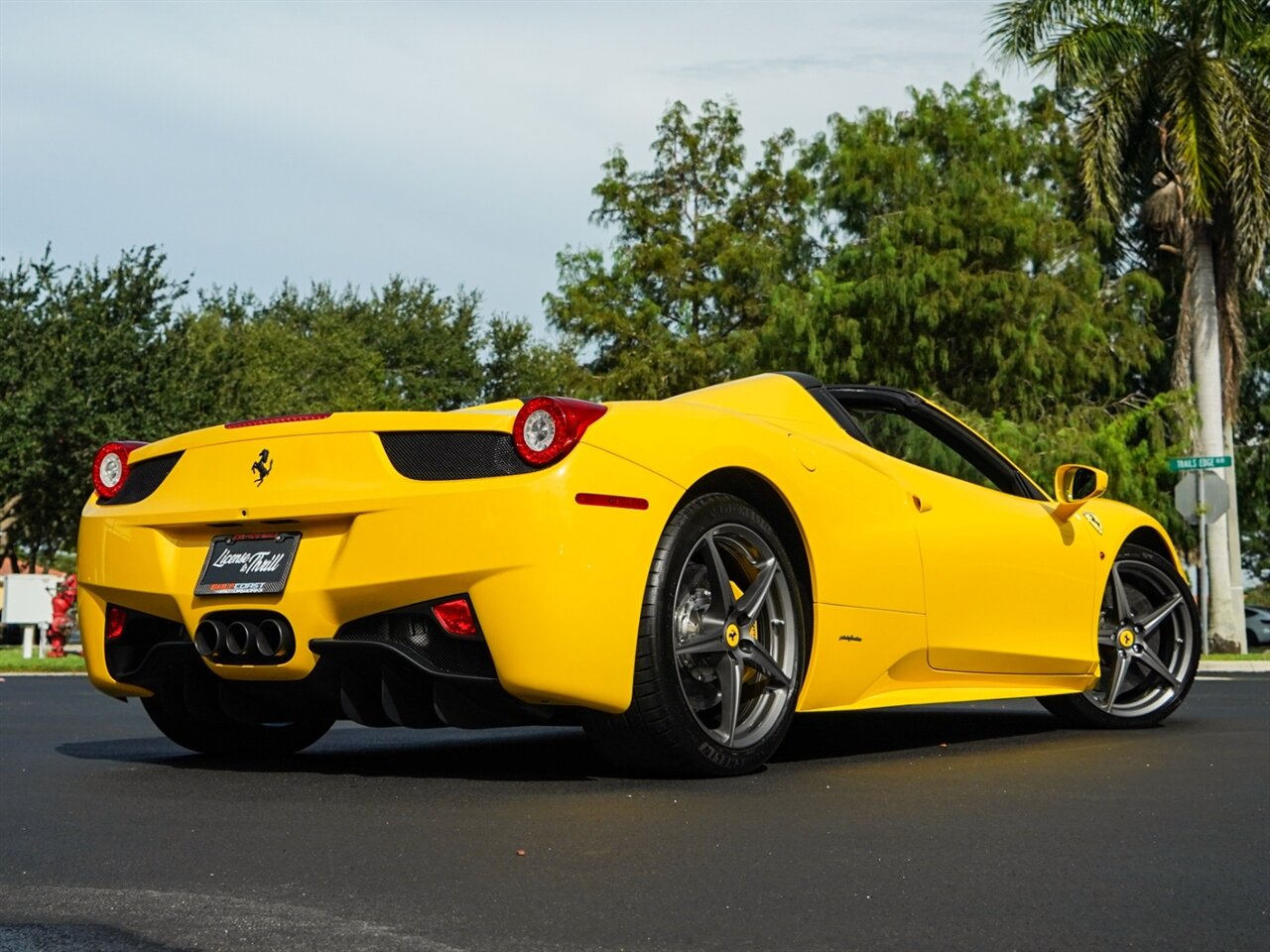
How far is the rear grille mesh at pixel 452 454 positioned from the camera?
547 centimetres

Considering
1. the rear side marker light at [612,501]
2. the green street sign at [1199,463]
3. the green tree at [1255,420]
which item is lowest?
the rear side marker light at [612,501]

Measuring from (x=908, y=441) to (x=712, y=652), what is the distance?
170 centimetres

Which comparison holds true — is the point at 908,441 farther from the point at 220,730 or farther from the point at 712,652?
the point at 220,730

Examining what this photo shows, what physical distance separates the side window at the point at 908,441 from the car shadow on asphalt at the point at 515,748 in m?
1.12

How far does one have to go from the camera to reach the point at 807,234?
37438mm

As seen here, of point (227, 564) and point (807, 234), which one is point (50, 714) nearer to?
point (227, 564)

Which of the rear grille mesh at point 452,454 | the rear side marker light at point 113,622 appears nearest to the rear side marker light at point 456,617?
the rear grille mesh at point 452,454

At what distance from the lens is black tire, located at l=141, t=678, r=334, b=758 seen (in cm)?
648

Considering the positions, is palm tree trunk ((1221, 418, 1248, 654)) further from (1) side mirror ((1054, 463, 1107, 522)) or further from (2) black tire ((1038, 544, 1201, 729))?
(1) side mirror ((1054, 463, 1107, 522))

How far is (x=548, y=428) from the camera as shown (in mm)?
5422

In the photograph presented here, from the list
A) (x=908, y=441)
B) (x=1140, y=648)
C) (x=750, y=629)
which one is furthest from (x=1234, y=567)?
(x=750, y=629)

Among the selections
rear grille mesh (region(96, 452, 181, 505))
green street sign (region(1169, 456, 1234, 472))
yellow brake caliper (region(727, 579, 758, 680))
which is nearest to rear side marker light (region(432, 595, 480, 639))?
yellow brake caliper (region(727, 579, 758, 680))

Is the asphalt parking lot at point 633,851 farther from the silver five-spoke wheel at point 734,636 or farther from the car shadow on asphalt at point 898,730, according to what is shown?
the silver five-spoke wheel at point 734,636

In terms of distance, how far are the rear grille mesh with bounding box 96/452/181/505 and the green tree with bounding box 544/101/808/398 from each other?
36.5 m
